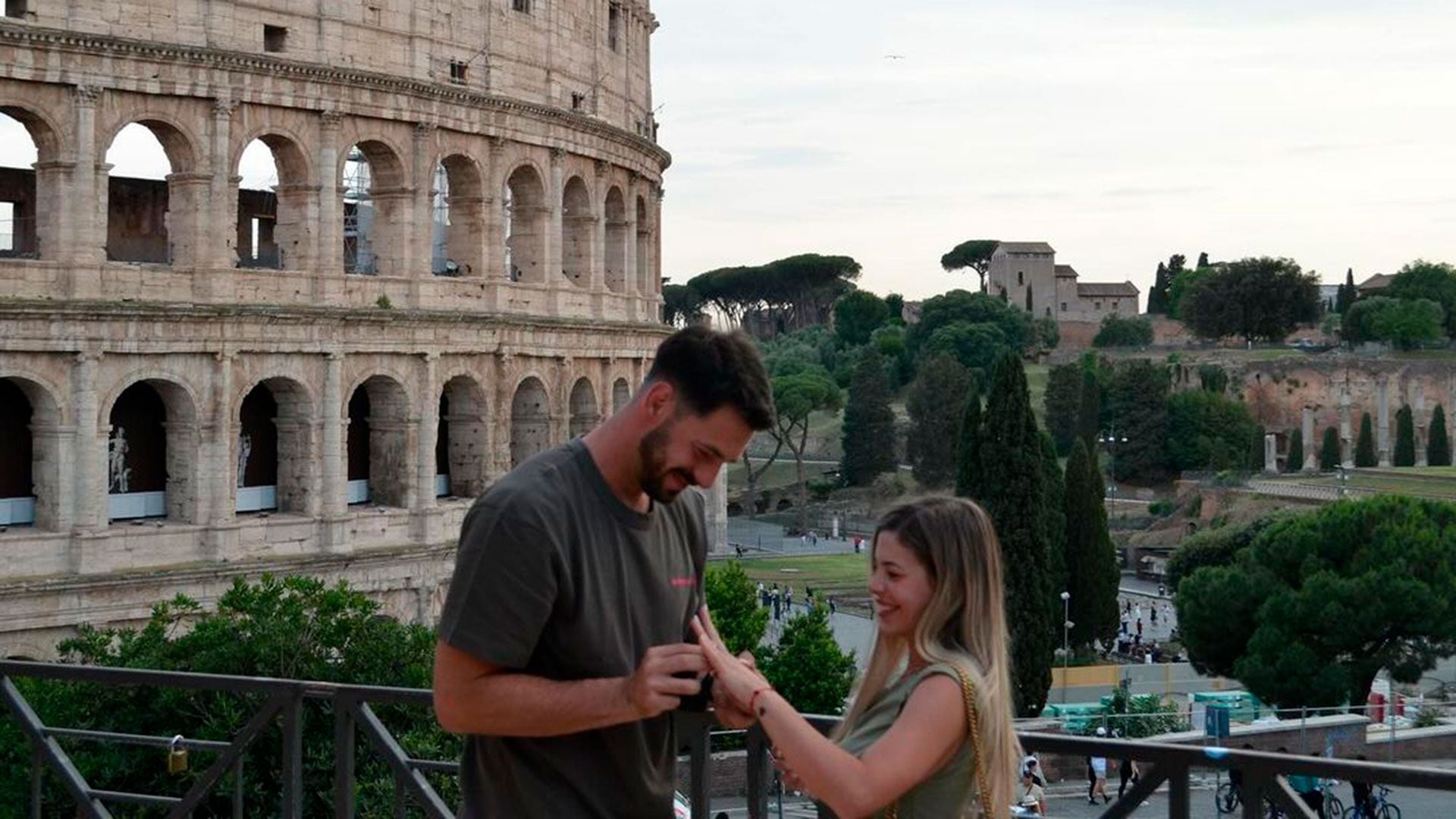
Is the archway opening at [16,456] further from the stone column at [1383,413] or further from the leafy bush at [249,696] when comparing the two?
the stone column at [1383,413]

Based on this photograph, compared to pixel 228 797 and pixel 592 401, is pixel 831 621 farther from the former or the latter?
pixel 228 797

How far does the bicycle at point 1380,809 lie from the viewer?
5457mm

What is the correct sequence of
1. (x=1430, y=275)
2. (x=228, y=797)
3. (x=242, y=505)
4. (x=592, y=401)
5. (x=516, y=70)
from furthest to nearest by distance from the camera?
(x=1430, y=275) < (x=592, y=401) < (x=516, y=70) < (x=242, y=505) < (x=228, y=797)

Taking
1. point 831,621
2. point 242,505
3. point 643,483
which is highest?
point 643,483

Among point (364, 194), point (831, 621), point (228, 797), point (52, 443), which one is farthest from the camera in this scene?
point (831, 621)

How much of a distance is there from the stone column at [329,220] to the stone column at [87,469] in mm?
3861

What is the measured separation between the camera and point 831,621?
44094 millimetres

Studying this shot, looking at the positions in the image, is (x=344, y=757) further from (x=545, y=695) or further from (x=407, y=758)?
(x=545, y=695)

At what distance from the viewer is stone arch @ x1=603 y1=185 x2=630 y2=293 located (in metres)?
34.8

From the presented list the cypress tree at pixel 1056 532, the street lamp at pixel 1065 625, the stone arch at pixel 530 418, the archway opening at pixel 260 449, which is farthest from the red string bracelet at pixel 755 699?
the cypress tree at pixel 1056 532

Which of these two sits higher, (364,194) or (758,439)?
(364,194)

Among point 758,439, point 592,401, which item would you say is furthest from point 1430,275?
point 592,401

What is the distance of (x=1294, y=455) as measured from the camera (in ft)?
255

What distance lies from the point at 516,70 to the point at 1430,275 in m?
80.9
